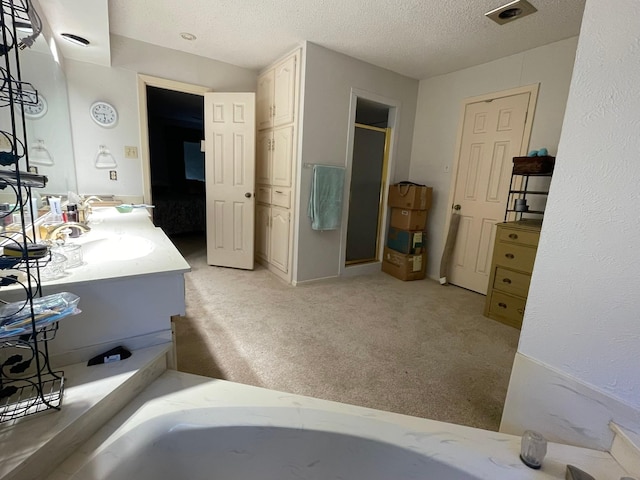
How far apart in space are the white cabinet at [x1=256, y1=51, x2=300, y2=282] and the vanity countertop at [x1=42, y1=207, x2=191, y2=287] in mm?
1366

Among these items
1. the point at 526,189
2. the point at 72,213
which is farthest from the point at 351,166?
the point at 72,213

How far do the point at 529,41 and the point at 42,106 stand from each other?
361 cm

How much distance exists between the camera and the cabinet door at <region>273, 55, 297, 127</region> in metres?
2.86

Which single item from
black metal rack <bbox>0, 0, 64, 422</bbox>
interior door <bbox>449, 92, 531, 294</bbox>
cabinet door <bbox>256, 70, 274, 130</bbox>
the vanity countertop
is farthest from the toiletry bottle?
interior door <bbox>449, 92, 531, 294</bbox>

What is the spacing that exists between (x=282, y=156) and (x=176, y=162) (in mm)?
4244

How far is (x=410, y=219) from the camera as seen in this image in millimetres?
3328

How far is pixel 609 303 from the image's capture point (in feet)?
3.03

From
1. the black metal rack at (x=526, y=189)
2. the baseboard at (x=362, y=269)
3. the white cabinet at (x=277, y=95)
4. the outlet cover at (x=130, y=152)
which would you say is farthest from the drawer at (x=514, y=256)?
the outlet cover at (x=130, y=152)

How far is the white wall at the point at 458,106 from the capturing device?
2.49 metres

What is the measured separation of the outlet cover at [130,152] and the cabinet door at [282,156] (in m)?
1.39

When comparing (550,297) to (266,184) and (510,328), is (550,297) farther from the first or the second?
(266,184)

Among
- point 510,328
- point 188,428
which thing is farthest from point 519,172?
point 188,428

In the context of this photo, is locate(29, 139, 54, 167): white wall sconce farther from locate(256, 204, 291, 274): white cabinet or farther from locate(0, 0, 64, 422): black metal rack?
locate(256, 204, 291, 274): white cabinet

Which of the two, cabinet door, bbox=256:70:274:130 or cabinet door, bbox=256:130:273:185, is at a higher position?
cabinet door, bbox=256:70:274:130
